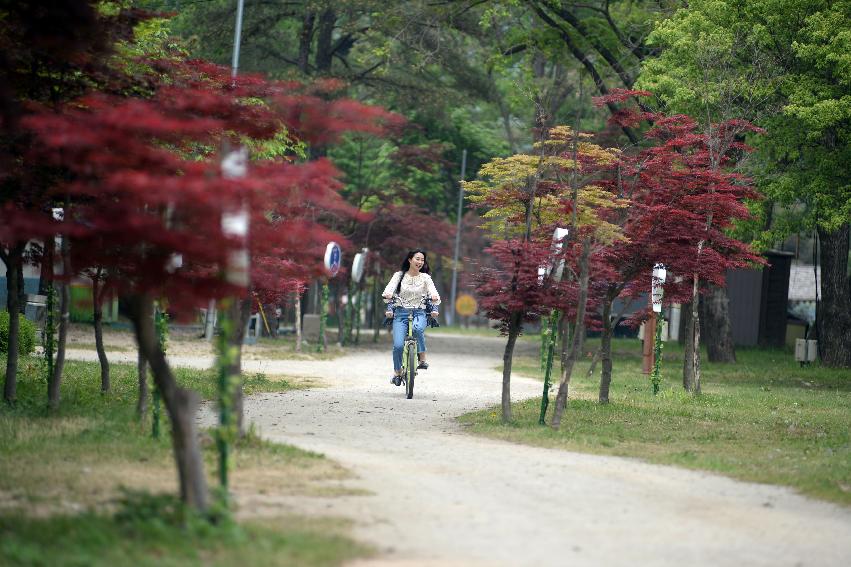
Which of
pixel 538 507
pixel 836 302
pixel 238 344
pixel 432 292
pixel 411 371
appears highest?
pixel 836 302

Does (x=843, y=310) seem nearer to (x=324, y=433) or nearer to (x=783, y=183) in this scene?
(x=783, y=183)

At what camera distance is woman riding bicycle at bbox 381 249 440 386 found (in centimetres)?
1758

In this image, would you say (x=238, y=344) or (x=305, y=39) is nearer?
(x=238, y=344)

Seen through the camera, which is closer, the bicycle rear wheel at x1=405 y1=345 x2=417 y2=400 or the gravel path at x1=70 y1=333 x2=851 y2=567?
the gravel path at x1=70 y1=333 x2=851 y2=567

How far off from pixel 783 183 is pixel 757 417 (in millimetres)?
8811

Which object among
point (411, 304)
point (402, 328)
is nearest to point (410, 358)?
point (402, 328)

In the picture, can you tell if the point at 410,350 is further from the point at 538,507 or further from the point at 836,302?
the point at 836,302

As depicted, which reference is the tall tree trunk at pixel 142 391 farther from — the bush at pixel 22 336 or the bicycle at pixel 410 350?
the bush at pixel 22 336

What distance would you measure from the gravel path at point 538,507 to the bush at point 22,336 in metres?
7.19

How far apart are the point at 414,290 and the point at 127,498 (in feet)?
33.9

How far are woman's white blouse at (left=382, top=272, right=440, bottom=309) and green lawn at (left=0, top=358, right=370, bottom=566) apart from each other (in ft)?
17.9

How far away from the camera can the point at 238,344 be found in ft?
38.0

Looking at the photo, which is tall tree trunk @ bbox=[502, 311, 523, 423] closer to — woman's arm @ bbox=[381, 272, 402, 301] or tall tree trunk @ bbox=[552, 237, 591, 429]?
tall tree trunk @ bbox=[552, 237, 591, 429]

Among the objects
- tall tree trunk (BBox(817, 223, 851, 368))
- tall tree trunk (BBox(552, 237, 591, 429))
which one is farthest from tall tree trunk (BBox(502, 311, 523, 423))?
tall tree trunk (BBox(817, 223, 851, 368))
